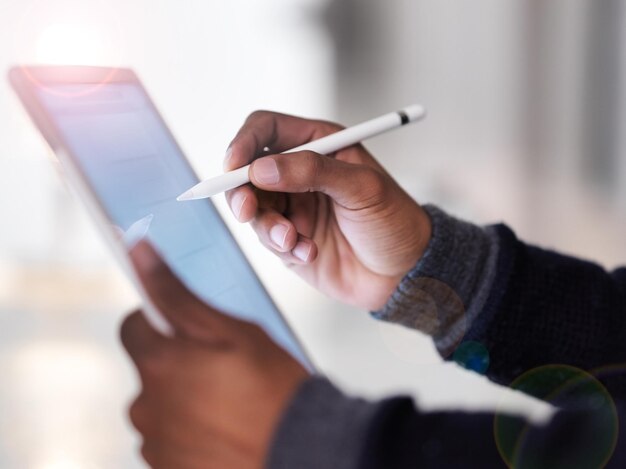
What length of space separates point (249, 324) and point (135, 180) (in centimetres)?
7

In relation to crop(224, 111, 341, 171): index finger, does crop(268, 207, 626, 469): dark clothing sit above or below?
below

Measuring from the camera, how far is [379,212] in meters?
0.29

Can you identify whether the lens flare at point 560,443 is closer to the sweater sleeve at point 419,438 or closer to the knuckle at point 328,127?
the sweater sleeve at point 419,438

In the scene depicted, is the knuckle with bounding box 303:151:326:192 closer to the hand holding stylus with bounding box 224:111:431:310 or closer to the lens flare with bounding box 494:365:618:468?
the hand holding stylus with bounding box 224:111:431:310

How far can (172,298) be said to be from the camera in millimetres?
250

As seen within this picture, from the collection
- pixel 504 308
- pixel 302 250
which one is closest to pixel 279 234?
pixel 302 250

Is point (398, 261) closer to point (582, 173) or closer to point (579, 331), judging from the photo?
point (579, 331)

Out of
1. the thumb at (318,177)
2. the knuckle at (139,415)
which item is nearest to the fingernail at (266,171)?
the thumb at (318,177)

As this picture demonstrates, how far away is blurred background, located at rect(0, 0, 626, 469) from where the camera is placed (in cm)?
30

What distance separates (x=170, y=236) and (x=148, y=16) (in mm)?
145

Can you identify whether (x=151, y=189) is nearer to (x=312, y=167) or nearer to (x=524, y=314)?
(x=312, y=167)

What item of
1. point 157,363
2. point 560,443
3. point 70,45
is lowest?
point 560,443

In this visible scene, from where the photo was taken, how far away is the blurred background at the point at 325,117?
→ 30 centimetres

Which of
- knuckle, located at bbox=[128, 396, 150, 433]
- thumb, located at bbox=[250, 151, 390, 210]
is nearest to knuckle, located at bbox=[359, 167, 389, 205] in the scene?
thumb, located at bbox=[250, 151, 390, 210]
